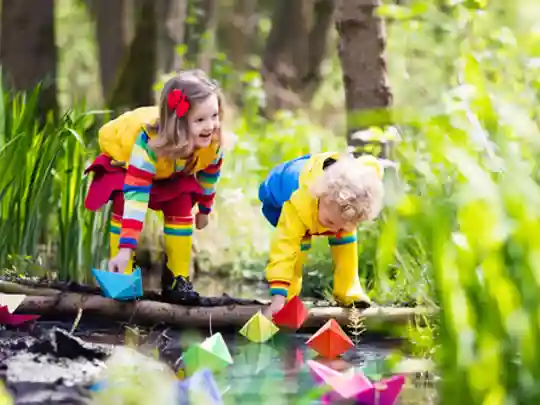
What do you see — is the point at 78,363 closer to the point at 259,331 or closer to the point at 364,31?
the point at 259,331

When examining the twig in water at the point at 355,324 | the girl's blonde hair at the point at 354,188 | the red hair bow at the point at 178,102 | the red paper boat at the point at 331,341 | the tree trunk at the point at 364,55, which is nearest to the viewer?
the red paper boat at the point at 331,341

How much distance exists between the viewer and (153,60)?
26.8 feet

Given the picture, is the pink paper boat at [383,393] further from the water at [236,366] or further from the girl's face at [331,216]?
the girl's face at [331,216]

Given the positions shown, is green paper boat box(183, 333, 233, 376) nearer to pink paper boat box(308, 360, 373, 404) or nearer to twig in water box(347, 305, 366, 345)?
pink paper boat box(308, 360, 373, 404)

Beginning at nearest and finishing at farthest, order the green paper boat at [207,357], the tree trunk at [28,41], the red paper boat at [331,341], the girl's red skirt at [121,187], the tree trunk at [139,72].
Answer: the green paper boat at [207,357] < the red paper boat at [331,341] < the girl's red skirt at [121,187] < the tree trunk at [28,41] < the tree trunk at [139,72]

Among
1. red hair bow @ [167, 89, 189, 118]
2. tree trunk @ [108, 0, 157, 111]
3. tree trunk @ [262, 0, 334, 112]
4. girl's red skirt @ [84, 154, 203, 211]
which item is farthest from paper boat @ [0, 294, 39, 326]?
tree trunk @ [262, 0, 334, 112]

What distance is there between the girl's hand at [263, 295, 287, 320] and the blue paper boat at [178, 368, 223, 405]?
1.53 m

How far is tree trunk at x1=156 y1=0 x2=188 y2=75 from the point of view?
33.9 feet

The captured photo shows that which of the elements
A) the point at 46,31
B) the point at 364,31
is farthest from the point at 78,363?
the point at 46,31

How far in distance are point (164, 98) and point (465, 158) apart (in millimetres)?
2378

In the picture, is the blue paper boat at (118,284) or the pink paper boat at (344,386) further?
the blue paper boat at (118,284)

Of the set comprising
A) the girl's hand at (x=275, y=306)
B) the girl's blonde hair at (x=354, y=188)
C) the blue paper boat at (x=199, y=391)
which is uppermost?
the girl's blonde hair at (x=354, y=188)

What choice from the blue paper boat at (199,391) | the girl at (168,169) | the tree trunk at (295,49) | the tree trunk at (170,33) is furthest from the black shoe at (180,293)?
the tree trunk at (295,49)

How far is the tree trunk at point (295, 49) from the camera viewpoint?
13328 millimetres
